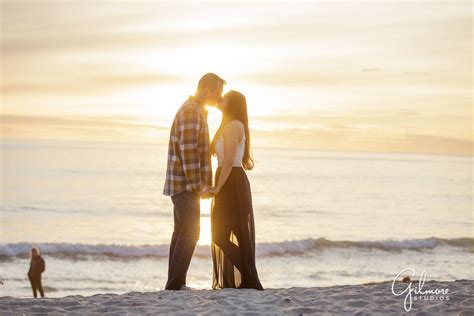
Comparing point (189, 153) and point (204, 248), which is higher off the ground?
point (189, 153)

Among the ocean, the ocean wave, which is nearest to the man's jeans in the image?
the ocean

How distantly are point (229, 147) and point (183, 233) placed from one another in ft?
3.81

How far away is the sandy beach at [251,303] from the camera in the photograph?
6.82m

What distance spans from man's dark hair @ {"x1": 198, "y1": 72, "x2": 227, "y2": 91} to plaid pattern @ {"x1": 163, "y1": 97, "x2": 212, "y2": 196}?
228 mm

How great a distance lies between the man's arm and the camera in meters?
7.82

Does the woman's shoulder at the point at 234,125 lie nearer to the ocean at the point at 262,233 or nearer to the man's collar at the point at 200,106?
the man's collar at the point at 200,106

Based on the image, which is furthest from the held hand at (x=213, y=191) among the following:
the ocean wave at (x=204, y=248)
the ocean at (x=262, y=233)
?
the ocean wave at (x=204, y=248)

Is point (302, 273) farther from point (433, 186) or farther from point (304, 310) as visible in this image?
point (433, 186)

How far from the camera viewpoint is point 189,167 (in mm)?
7820

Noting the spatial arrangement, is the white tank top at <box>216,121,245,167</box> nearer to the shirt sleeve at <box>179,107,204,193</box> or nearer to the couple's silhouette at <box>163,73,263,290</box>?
the couple's silhouette at <box>163,73,263,290</box>

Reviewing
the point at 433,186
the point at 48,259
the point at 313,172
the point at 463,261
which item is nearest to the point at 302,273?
the point at 463,261

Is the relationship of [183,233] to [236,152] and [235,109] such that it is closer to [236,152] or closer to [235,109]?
[236,152]

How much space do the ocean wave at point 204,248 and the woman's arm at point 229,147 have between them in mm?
16824

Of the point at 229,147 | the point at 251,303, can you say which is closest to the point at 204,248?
the point at 229,147
